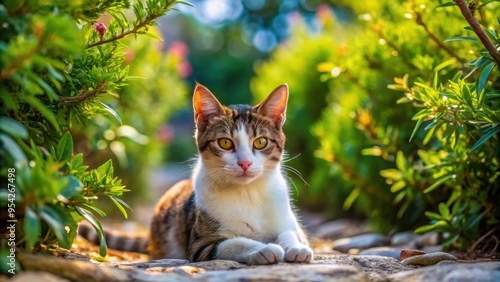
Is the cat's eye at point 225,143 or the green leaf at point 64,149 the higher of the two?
the green leaf at point 64,149

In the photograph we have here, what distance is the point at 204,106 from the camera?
315cm

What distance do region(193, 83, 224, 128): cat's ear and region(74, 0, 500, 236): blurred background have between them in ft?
1.13

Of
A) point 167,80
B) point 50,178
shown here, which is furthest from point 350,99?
point 50,178

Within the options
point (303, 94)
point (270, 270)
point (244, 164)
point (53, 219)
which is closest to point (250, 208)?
point (244, 164)

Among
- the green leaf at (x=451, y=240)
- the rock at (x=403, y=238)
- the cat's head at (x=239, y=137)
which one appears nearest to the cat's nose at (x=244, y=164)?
the cat's head at (x=239, y=137)

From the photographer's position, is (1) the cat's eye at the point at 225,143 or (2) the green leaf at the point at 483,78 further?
(1) the cat's eye at the point at 225,143

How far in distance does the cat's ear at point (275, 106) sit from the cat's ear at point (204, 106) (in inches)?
9.2

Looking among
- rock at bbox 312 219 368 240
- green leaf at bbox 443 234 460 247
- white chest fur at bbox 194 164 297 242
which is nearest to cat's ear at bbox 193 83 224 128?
white chest fur at bbox 194 164 297 242

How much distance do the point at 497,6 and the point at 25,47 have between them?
282 centimetres

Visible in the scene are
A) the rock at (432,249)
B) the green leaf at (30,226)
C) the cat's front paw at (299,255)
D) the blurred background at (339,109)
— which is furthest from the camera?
the blurred background at (339,109)

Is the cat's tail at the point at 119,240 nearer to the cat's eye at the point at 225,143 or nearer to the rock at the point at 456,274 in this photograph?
the cat's eye at the point at 225,143

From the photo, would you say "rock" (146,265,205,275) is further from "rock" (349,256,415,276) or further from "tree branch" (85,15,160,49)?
"tree branch" (85,15,160,49)

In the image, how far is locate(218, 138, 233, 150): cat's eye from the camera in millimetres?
2973

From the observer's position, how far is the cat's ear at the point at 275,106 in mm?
3182
